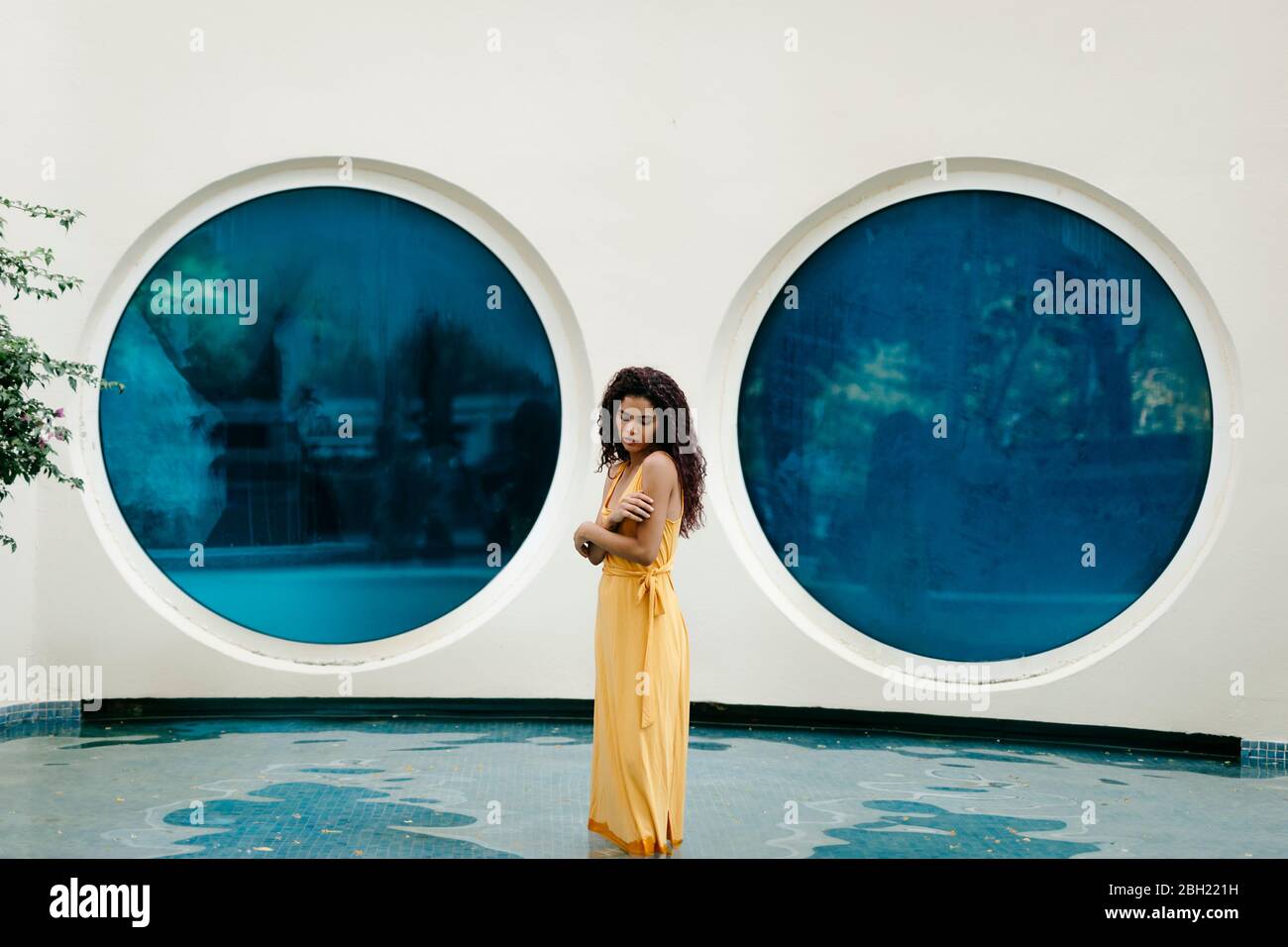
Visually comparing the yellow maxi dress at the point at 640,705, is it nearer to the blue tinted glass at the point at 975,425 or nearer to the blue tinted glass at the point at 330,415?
the blue tinted glass at the point at 975,425

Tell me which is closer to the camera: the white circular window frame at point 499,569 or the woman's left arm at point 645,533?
the woman's left arm at point 645,533

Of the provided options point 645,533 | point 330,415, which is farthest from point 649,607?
point 330,415

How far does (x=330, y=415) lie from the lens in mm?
8297

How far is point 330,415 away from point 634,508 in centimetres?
375

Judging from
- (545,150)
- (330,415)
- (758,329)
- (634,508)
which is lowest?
(634,508)

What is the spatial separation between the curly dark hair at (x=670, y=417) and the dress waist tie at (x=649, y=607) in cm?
29

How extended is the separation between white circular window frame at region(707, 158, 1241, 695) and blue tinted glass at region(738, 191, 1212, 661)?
0.06 metres

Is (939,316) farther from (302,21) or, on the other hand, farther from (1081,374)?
(302,21)

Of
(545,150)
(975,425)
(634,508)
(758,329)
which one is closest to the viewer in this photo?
(634,508)

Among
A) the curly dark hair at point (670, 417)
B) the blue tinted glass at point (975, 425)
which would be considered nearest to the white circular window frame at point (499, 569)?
the blue tinted glass at point (975, 425)

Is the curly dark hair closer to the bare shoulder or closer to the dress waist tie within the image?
the bare shoulder

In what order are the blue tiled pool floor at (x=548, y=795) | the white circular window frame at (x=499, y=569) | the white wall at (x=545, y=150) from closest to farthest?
the blue tiled pool floor at (x=548, y=795)
the white wall at (x=545, y=150)
the white circular window frame at (x=499, y=569)

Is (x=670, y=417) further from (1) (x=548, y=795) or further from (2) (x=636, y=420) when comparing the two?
Result: (1) (x=548, y=795)

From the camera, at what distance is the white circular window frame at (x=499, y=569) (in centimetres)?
810
